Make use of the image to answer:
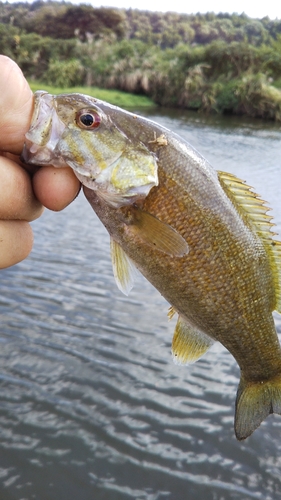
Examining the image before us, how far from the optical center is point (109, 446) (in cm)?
481

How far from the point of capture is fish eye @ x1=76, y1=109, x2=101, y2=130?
2244 millimetres

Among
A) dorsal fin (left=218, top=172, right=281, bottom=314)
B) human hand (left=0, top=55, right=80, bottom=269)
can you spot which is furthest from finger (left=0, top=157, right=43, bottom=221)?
dorsal fin (left=218, top=172, right=281, bottom=314)

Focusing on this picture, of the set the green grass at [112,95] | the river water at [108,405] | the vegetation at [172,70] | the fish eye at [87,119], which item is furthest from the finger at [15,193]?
the vegetation at [172,70]

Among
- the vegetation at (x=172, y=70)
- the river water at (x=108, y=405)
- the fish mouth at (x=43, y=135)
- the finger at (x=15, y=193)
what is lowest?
the vegetation at (x=172, y=70)

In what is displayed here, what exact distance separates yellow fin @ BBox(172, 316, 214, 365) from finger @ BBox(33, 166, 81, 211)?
1.00m

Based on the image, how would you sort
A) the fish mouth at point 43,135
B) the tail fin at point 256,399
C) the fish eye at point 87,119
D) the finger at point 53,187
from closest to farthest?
the fish mouth at point 43,135 < the finger at point 53,187 < the fish eye at point 87,119 < the tail fin at point 256,399

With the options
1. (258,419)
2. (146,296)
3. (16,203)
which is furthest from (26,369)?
(16,203)

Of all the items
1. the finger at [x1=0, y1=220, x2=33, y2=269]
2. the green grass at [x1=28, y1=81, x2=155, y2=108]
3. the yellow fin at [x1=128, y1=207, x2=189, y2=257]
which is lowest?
the green grass at [x1=28, y1=81, x2=155, y2=108]

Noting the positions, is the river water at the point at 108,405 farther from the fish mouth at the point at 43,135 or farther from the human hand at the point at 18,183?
the fish mouth at the point at 43,135

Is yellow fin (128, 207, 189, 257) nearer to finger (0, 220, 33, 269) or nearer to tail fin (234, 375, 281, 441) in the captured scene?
finger (0, 220, 33, 269)

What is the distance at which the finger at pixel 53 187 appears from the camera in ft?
6.90

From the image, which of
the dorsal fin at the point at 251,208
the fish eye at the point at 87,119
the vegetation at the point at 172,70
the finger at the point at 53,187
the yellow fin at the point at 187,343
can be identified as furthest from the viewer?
the vegetation at the point at 172,70

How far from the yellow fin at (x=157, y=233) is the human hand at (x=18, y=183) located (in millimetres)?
346

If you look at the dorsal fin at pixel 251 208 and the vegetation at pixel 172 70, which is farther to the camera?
the vegetation at pixel 172 70
